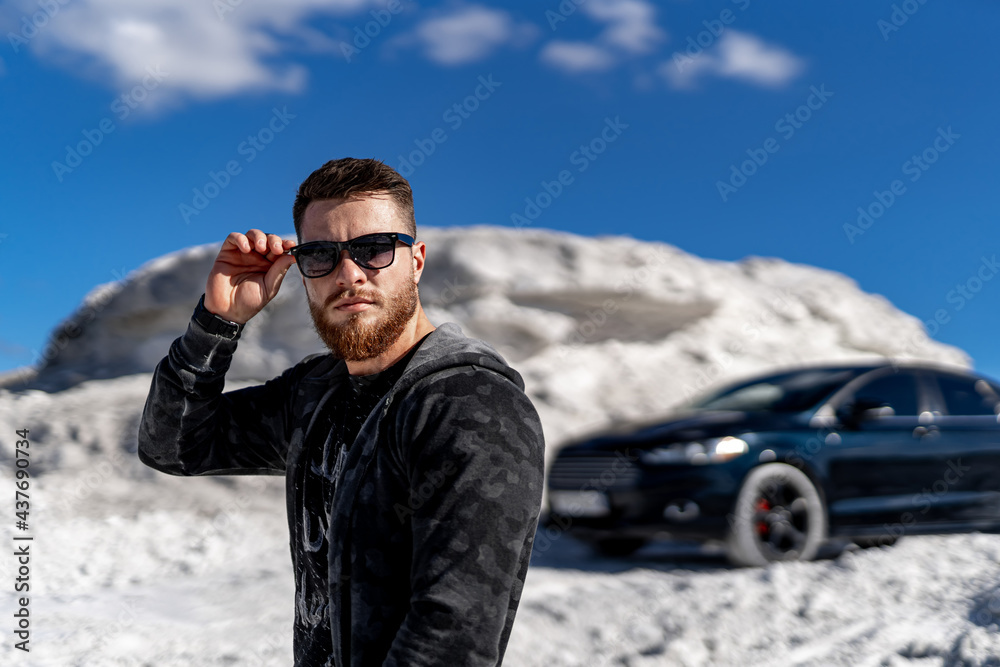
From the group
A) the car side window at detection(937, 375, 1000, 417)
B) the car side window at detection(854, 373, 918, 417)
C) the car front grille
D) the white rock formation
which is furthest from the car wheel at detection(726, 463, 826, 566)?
the white rock formation

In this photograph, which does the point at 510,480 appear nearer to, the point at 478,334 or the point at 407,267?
the point at 407,267

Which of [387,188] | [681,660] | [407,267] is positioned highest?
[387,188]

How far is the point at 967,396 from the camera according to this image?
23.2 ft

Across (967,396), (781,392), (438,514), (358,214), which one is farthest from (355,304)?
(967,396)

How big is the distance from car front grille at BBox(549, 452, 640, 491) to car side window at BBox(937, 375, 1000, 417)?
299 centimetres

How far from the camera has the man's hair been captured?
177cm

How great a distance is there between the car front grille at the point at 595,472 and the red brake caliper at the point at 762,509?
2.82ft

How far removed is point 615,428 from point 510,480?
5.20m

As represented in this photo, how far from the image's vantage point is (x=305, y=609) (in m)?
1.78

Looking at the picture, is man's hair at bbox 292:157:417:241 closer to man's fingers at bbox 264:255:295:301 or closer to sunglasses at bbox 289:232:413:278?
sunglasses at bbox 289:232:413:278

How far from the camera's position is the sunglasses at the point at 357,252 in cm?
178

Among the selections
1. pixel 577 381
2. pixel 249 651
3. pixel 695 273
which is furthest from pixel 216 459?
pixel 695 273

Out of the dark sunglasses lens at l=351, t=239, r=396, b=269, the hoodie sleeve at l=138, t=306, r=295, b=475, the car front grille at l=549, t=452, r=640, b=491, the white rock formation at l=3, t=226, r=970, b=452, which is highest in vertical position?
the white rock formation at l=3, t=226, r=970, b=452

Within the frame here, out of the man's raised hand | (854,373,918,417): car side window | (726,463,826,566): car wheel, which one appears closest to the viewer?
the man's raised hand
